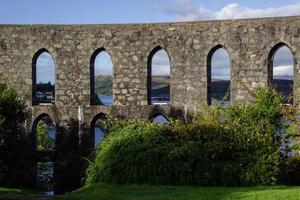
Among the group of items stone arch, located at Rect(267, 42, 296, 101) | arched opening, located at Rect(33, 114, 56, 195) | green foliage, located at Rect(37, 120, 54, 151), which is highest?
stone arch, located at Rect(267, 42, 296, 101)

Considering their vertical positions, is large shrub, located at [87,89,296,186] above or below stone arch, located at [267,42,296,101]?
below

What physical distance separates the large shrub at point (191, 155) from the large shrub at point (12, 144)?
11.7ft

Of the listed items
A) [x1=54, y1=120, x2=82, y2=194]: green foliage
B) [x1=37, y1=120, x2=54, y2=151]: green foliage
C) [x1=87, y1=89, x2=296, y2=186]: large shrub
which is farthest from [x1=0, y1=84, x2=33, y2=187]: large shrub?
[x1=37, y1=120, x2=54, y2=151]: green foliage

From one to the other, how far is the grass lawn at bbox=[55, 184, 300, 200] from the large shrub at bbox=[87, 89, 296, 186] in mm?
599

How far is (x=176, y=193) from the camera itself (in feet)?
46.0

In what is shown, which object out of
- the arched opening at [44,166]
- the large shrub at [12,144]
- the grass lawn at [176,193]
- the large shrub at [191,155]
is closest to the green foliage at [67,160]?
the arched opening at [44,166]

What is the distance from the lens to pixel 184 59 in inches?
874

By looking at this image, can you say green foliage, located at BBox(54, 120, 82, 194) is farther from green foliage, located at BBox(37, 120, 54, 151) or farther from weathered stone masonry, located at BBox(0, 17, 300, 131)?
green foliage, located at BBox(37, 120, 54, 151)

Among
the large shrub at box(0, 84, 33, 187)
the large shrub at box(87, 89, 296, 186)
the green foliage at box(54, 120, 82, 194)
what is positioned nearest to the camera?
the large shrub at box(87, 89, 296, 186)

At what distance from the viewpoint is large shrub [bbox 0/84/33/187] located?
19125 mm

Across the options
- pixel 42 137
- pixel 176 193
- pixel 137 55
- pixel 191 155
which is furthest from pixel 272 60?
pixel 42 137

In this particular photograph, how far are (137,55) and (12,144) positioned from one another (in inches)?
233

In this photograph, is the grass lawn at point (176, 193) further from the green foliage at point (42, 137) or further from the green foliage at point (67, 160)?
the green foliage at point (42, 137)

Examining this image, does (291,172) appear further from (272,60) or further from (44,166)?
(44,166)
